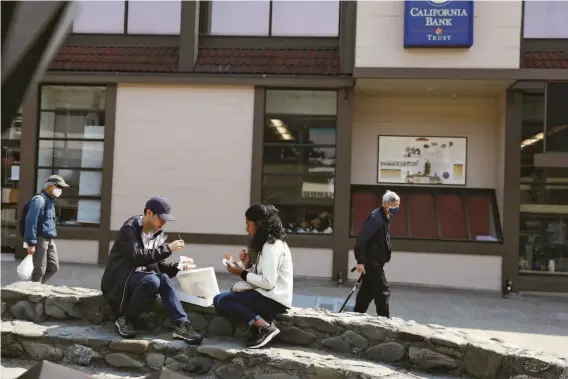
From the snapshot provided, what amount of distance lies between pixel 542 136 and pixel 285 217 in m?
5.67

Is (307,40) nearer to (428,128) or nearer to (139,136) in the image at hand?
(428,128)

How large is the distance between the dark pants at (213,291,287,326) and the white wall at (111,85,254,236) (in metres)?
6.05

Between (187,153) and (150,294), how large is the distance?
6.54 metres

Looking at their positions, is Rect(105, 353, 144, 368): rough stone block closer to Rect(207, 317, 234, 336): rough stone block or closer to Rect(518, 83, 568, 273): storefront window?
Rect(207, 317, 234, 336): rough stone block

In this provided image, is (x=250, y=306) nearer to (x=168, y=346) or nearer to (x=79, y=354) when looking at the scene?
(x=168, y=346)

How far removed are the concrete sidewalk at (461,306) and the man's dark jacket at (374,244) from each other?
174 cm

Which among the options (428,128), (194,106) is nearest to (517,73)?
(428,128)

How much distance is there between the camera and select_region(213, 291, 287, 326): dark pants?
5.04 metres

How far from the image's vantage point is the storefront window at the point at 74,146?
11.8 metres

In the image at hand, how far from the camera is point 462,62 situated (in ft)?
33.9

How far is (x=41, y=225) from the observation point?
7.21 meters

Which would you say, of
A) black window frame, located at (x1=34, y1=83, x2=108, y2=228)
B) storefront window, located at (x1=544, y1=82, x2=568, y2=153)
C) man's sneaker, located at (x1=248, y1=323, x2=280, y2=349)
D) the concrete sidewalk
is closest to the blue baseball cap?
man's sneaker, located at (x1=248, y1=323, x2=280, y2=349)

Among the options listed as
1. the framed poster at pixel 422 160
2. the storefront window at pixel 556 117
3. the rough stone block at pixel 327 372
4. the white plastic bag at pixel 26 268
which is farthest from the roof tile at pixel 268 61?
the rough stone block at pixel 327 372

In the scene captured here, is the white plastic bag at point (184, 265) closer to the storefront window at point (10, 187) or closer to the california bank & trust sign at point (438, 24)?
the california bank & trust sign at point (438, 24)
